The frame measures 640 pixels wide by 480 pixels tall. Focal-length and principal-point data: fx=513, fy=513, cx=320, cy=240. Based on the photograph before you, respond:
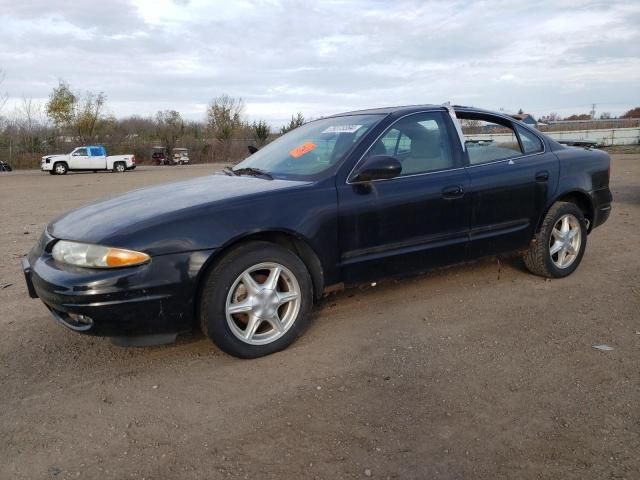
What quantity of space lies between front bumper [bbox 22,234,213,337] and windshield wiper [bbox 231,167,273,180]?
1040 mm

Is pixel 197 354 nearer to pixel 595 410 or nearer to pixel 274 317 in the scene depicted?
pixel 274 317

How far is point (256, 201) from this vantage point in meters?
3.18

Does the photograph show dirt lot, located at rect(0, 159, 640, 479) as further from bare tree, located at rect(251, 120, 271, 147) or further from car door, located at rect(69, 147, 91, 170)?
bare tree, located at rect(251, 120, 271, 147)

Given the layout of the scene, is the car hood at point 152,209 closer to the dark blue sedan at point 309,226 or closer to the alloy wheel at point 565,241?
the dark blue sedan at point 309,226

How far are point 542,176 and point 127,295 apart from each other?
3.45 meters

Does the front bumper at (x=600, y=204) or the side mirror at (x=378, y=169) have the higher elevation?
the side mirror at (x=378, y=169)

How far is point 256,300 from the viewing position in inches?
124

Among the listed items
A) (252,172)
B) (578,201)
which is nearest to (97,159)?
(252,172)

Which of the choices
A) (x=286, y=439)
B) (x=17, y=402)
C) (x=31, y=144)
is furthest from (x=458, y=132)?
(x=31, y=144)

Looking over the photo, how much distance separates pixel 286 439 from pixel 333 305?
179 cm

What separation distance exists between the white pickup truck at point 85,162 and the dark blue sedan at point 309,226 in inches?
1180

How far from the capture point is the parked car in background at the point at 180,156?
145 feet

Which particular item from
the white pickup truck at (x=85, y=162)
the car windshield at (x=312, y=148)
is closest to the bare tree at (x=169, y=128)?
the white pickup truck at (x=85, y=162)

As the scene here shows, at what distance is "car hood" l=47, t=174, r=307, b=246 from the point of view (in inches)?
115
